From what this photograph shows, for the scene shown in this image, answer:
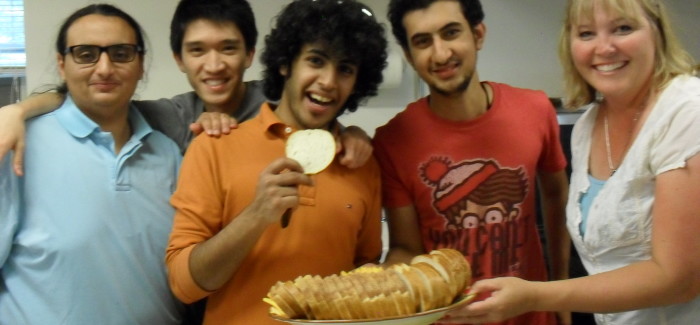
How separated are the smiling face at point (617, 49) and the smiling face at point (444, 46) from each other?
27 centimetres

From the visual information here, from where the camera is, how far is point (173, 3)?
294 centimetres

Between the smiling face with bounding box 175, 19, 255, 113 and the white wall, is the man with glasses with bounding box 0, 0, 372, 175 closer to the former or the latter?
the smiling face with bounding box 175, 19, 255, 113

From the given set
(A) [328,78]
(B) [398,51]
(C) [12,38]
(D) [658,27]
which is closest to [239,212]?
(A) [328,78]

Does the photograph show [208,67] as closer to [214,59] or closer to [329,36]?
[214,59]

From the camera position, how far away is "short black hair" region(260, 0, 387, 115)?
1.44m

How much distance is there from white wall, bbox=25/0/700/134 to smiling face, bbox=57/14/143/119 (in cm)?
138

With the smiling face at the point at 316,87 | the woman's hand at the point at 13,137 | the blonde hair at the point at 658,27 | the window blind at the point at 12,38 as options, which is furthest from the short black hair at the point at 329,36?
the window blind at the point at 12,38

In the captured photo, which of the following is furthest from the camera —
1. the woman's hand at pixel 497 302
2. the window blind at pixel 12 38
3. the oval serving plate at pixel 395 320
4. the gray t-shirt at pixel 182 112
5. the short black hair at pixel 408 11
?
the window blind at pixel 12 38

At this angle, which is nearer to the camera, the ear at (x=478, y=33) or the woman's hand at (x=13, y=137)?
the woman's hand at (x=13, y=137)

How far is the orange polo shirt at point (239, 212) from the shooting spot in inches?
51.8

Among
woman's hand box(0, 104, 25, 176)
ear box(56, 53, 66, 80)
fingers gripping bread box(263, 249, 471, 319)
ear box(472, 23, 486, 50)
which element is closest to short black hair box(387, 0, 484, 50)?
ear box(472, 23, 486, 50)

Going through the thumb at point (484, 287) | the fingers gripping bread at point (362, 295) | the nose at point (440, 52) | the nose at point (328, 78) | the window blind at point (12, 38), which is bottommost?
the thumb at point (484, 287)

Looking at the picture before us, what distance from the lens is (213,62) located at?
1.64 metres

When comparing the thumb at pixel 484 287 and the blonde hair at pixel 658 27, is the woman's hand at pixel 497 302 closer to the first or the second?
the thumb at pixel 484 287
